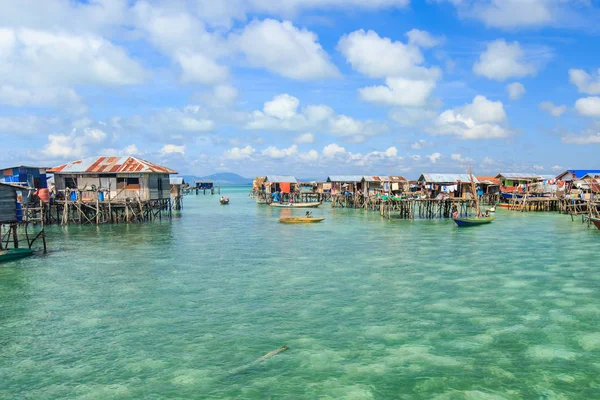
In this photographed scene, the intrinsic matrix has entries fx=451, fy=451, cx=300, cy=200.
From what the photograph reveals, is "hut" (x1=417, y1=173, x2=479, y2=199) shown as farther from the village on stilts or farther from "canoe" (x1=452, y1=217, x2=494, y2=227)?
"canoe" (x1=452, y1=217, x2=494, y2=227)

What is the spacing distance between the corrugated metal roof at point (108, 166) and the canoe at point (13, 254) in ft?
48.0

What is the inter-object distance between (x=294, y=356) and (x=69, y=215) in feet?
108

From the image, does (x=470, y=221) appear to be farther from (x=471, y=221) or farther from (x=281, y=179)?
(x=281, y=179)

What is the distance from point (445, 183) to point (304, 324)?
40.1 meters

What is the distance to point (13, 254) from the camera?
2053 cm

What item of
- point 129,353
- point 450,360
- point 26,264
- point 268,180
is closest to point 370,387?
point 450,360

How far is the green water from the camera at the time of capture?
29.4 ft

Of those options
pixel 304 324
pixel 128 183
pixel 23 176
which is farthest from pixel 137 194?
pixel 304 324

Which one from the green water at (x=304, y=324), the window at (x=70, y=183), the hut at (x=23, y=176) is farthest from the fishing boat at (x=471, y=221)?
the hut at (x=23, y=176)

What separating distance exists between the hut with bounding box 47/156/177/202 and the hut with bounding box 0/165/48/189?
3.73 feet

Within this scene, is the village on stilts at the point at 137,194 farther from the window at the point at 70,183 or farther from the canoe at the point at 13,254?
the canoe at the point at 13,254

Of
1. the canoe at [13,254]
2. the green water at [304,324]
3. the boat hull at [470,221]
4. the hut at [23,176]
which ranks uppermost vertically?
the hut at [23,176]

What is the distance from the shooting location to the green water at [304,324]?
8.95 metres

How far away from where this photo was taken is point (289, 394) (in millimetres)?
8562
